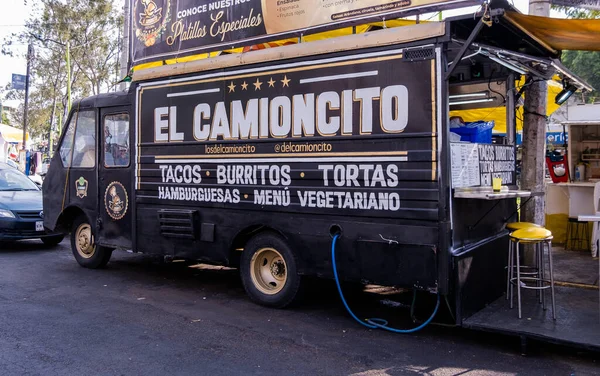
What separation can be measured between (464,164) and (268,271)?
2520mm

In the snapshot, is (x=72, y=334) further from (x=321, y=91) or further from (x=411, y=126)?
(x=411, y=126)

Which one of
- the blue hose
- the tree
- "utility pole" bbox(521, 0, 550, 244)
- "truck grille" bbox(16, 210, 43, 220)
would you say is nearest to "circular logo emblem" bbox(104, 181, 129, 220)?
"truck grille" bbox(16, 210, 43, 220)

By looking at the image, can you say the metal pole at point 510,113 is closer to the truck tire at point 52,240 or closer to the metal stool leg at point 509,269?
the metal stool leg at point 509,269

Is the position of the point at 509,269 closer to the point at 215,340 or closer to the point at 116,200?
the point at 215,340

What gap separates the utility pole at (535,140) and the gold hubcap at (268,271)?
3471 mm

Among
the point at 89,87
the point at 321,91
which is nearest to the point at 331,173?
the point at 321,91

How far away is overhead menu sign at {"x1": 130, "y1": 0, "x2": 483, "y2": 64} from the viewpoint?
5.29 m

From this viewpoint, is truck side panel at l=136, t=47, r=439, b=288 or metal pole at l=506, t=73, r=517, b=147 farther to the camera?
metal pole at l=506, t=73, r=517, b=147

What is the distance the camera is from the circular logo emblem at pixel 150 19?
23.4ft

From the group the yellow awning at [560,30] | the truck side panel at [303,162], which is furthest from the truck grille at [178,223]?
the yellow awning at [560,30]

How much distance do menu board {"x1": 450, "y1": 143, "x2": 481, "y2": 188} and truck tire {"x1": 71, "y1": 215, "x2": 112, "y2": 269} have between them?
5394mm

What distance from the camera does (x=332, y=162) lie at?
545cm

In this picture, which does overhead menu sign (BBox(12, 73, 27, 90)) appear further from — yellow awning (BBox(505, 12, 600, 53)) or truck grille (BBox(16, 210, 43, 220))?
yellow awning (BBox(505, 12, 600, 53))

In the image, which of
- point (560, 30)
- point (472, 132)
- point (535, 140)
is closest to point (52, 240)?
point (472, 132)
